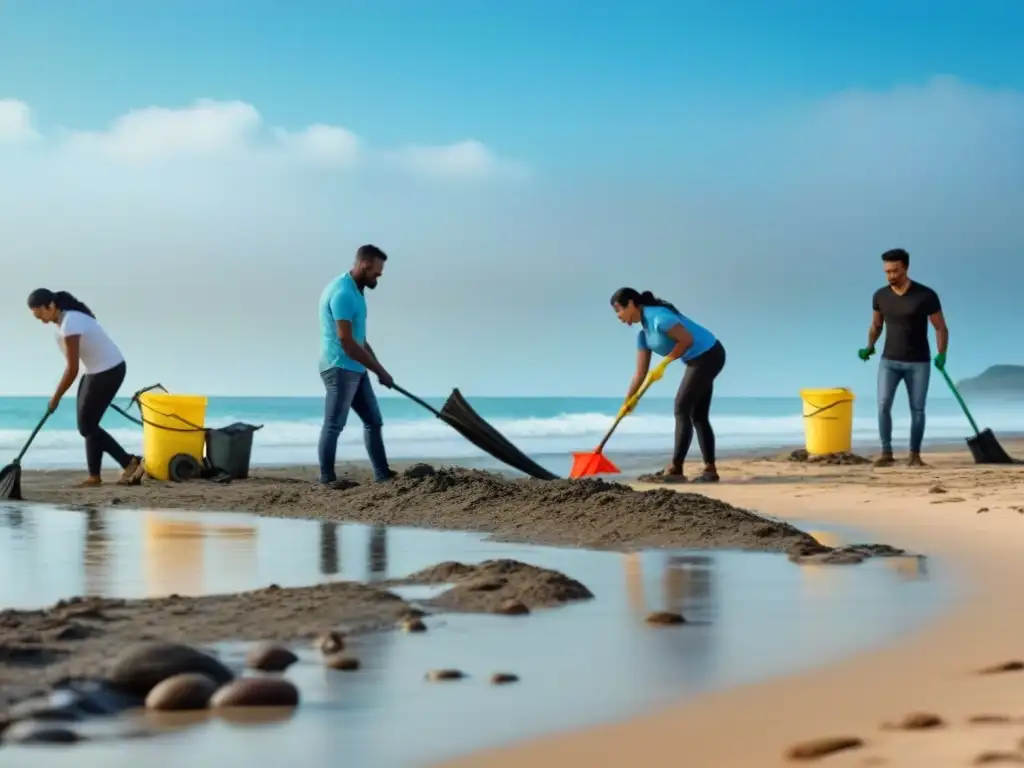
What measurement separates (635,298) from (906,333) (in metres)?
3.29

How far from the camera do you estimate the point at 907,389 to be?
12234mm

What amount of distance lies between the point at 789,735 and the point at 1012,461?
11.5 m

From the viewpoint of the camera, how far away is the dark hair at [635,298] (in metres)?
10.2

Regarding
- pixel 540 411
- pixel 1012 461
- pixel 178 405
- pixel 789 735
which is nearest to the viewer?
pixel 789 735

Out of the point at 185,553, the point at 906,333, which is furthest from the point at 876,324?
the point at 185,553

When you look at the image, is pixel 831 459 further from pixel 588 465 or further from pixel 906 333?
pixel 588 465

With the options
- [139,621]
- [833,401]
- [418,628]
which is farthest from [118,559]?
[833,401]

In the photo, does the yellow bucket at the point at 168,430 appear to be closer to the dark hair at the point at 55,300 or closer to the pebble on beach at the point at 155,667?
the dark hair at the point at 55,300

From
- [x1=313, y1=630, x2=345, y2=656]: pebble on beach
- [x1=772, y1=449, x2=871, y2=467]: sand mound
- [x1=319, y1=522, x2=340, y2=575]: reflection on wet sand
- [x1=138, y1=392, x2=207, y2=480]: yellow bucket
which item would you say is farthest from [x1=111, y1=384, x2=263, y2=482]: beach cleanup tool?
[x1=313, y1=630, x2=345, y2=656]: pebble on beach

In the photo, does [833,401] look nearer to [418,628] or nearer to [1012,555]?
[1012,555]

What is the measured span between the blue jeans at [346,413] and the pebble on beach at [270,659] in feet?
18.7

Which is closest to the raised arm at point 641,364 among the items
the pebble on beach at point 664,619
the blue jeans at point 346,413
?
the blue jeans at point 346,413

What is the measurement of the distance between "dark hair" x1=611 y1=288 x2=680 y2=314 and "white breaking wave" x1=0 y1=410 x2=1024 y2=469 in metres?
6.90

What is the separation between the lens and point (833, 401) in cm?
1398
